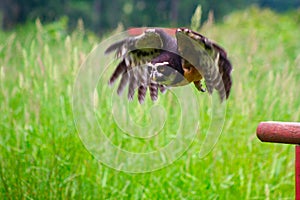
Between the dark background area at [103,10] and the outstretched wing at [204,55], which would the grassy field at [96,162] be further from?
the dark background area at [103,10]

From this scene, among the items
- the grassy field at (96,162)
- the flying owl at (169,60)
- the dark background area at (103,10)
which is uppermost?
the dark background area at (103,10)

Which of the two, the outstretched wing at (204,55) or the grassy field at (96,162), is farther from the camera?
the grassy field at (96,162)

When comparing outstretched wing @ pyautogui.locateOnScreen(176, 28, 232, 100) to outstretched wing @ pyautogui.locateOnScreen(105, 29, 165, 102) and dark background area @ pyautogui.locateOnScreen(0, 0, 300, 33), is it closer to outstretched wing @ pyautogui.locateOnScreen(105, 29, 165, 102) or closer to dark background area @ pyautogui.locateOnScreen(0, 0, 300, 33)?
outstretched wing @ pyautogui.locateOnScreen(105, 29, 165, 102)

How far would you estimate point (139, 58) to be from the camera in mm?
1387

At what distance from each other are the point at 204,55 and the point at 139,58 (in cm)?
16

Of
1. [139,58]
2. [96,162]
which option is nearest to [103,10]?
[96,162]

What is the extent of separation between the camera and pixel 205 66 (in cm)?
134

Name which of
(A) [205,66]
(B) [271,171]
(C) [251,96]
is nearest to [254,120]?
(C) [251,96]

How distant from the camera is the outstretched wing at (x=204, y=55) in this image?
4.28ft

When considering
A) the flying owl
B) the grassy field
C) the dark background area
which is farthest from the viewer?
the dark background area

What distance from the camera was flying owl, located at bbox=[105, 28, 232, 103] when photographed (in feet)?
4.27

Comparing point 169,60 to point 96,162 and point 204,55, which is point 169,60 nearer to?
point 204,55

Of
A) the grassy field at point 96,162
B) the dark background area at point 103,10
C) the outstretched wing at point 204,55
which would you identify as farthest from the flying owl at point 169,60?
the dark background area at point 103,10

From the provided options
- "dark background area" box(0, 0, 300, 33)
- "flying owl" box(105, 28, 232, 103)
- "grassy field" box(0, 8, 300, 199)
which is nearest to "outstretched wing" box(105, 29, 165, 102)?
"flying owl" box(105, 28, 232, 103)
